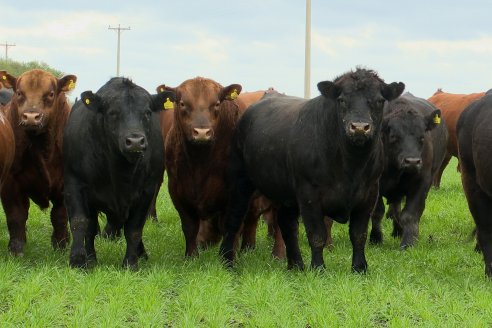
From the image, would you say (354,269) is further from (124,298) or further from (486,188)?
(124,298)

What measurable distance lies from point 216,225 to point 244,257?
2.75 feet

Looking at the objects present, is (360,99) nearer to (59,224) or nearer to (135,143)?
(135,143)

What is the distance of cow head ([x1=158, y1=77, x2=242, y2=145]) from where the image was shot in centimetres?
798

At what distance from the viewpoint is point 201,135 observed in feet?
25.9

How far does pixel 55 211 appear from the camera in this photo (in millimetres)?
8766

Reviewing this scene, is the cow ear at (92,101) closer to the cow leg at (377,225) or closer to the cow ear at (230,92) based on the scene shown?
the cow ear at (230,92)

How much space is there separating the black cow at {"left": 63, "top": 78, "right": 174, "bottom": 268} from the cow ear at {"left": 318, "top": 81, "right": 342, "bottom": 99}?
150 centimetres

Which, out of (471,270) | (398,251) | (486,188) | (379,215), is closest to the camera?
(486,188)

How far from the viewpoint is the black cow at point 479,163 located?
7168mm

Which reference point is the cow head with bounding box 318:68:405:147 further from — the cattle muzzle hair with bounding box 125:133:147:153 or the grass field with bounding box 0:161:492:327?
the cattle muzzle hair with bounding box 125:133:147:153

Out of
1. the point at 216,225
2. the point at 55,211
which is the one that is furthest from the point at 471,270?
the point at 55,211

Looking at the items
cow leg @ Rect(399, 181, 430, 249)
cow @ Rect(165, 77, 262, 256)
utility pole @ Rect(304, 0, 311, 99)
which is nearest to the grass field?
cow @ Rect(165, 77, 262, 256)

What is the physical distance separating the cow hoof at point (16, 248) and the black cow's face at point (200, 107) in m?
2.06

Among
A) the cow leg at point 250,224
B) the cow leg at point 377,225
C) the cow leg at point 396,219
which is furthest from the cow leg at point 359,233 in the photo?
the cow leg at point 396,219
